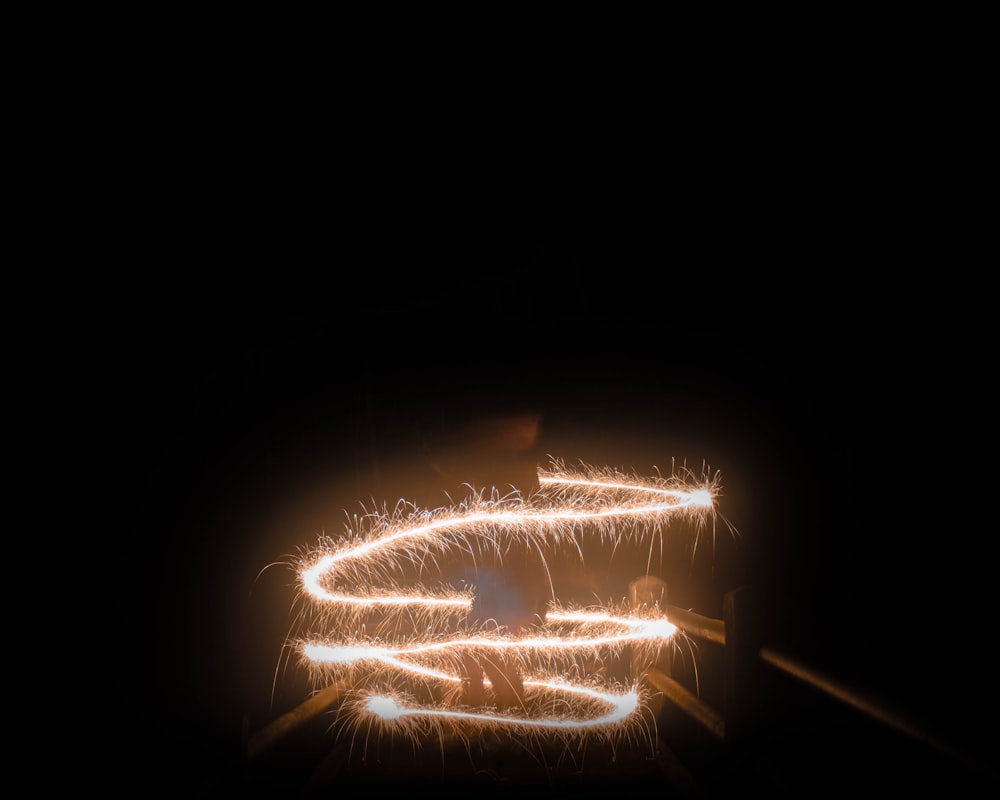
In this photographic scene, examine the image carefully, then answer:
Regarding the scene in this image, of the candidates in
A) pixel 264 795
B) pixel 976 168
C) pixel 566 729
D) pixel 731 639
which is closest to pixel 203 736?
pixel 264 795

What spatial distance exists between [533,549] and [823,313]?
3.85 feet

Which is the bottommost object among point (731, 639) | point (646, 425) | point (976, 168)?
point (731, 639)

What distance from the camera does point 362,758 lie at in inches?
69.9

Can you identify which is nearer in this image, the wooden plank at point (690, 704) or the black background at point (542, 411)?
the wooden plank at point (690, 704)

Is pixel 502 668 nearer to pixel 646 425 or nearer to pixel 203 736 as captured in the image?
pixel 203 736

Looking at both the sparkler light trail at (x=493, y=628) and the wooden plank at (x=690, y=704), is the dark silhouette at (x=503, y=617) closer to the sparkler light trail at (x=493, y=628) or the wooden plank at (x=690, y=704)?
the sparkler light trail at (x=493, y=628)

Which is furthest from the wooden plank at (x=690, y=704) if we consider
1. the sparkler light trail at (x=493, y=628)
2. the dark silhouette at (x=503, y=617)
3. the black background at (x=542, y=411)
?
the dark silhouette at (x=503, y=617)

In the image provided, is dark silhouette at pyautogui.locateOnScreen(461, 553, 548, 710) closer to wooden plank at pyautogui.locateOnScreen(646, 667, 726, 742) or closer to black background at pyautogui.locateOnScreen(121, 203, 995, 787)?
black background at pyautogui.locateOnScreen(121, 203, 995, 787)

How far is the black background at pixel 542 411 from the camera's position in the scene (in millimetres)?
1814

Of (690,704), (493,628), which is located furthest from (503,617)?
(690,704)

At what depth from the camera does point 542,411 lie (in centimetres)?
175

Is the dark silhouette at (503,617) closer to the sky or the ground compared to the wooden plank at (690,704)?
closer to the sky

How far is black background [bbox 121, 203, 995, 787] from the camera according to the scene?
5.95 feet

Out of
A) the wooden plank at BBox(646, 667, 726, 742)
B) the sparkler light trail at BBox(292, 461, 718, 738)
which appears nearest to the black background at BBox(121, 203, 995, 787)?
the sparkler light trail at BBox(292, 461, 718, 738)
